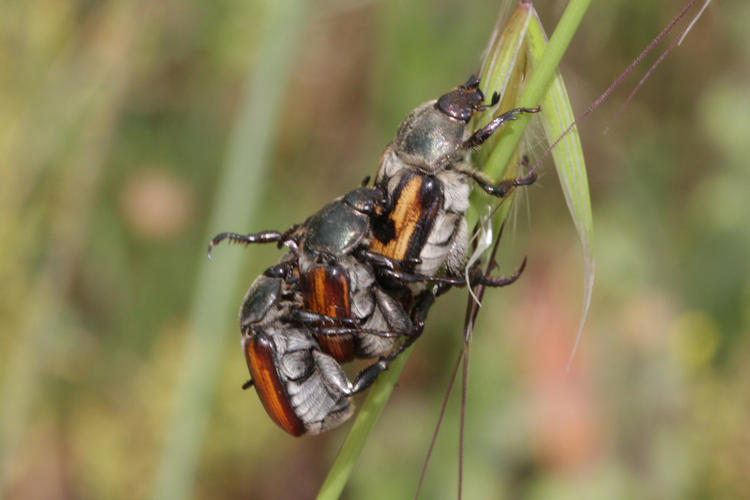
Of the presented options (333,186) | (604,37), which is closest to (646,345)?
(604,37)

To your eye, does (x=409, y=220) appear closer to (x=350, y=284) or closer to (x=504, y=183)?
(x=350, y=284)

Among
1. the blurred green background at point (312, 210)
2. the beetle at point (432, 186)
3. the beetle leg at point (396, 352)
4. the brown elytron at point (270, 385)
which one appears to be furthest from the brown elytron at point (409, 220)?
the blurred green background at point (312, 210)

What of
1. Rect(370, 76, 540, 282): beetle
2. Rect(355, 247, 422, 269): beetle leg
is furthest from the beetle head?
Rect(355, 247, 422, 269): beetle leg

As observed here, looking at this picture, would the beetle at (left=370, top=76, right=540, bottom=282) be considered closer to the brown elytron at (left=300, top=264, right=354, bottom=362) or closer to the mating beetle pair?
the mating beetle pair

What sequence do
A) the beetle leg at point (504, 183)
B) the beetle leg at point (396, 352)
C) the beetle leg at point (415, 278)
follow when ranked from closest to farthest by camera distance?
1. the beetle leg at point (504, 183)
2. the beetle leg at point (396, 352)
3. the beetle leg at point (415, 278)

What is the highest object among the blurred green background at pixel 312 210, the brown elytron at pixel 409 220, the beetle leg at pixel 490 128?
the beetle leg at pixel 490 128

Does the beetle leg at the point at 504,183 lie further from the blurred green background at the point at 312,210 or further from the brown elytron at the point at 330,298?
the blurred green background at the point at 312,210

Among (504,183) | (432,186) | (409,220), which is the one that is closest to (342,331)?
(409,220)

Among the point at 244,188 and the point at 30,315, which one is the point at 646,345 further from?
the point at 30,315
